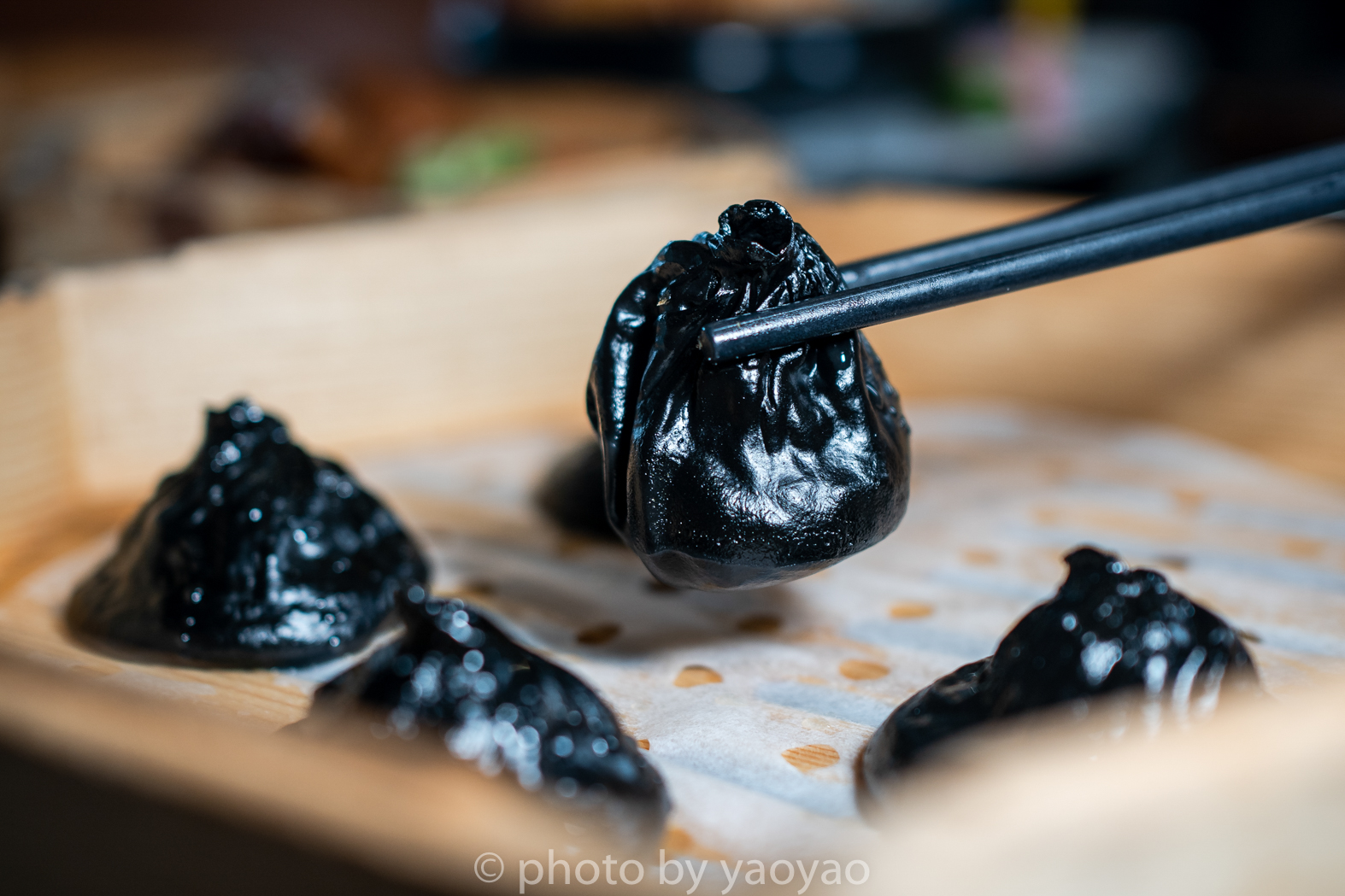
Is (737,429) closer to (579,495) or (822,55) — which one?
(579,495)

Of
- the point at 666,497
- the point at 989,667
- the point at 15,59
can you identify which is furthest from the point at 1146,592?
the point at 15,59

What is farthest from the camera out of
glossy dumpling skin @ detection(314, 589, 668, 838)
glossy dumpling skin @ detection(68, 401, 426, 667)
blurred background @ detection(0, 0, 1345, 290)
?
blurred background @ detection(0, 0, 1345, 290)

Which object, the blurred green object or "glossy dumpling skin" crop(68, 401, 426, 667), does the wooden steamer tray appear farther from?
the blurred green object

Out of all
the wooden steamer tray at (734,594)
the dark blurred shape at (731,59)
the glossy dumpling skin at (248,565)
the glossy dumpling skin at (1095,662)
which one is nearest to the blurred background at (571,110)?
the dark blurred shape at (731,59)

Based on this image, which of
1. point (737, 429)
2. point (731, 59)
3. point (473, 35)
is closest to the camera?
point (737, 429)

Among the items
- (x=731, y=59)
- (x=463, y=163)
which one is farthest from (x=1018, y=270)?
(x=731, y=59)

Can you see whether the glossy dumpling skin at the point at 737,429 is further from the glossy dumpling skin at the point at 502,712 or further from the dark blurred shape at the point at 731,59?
the dark blurred shape at the point at 731,59

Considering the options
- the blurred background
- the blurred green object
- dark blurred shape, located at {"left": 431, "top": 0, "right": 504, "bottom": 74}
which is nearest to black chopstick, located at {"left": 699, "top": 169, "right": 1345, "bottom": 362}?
the blurred background
